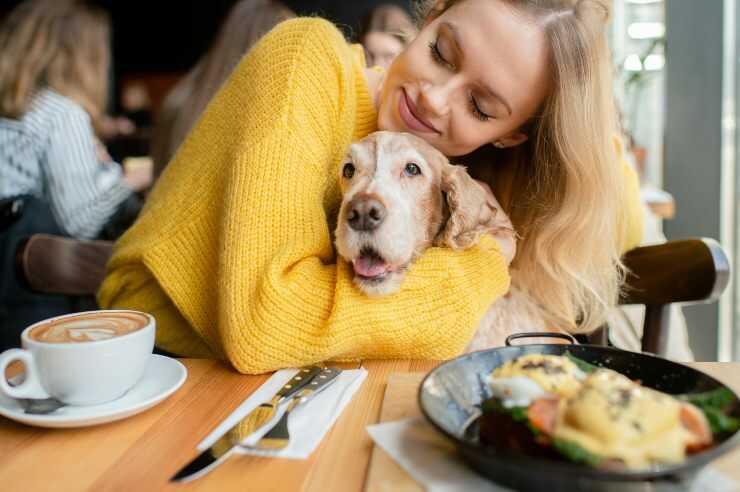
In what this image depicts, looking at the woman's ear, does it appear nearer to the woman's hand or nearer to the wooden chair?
the woman's hand

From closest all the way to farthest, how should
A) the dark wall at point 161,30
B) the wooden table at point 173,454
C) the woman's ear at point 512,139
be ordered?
the wooden table at point 173,454 → the woman's ear at point 512,139 → the dark wall at point 161,30

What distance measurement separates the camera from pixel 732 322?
2.88 metres

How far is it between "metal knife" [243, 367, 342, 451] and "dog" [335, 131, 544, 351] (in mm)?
193

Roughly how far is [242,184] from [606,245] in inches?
32.5

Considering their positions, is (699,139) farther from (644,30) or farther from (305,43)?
(305,43)

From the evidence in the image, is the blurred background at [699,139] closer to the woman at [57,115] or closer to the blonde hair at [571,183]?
the woman at [57,115]

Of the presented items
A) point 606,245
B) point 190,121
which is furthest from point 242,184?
point 190,121

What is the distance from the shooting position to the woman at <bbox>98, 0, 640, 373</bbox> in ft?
3.34

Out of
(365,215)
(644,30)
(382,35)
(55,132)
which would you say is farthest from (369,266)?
(644,30)

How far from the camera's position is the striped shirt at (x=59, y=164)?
8.92 ft

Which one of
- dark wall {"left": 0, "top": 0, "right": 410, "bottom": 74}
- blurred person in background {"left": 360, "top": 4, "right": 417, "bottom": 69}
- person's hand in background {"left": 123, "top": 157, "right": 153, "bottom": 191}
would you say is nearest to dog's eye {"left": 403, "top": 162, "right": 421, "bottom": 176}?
blurred person in background {"left": 360, "top": 4, "right": 417, "bottom": 69}

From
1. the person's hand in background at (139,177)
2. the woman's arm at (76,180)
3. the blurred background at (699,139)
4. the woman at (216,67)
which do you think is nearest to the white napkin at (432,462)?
the blurred background at (699,139)

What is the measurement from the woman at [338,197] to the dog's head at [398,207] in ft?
0.11

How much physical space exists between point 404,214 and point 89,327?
0.56m
